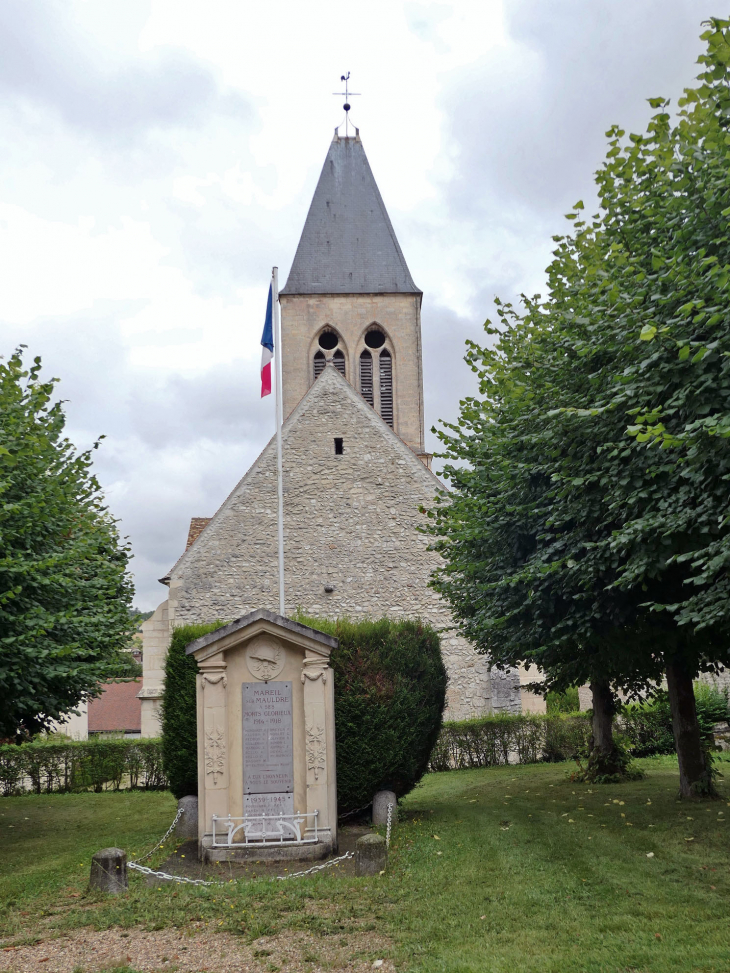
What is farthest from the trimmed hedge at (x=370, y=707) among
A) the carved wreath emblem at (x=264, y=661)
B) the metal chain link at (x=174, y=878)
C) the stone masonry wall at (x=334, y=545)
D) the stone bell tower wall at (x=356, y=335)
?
the stone bell tower wall at (x=356, y=335)

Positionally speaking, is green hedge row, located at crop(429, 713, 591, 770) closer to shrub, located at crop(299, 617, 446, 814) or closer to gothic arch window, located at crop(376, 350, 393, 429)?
shrub, located at crop(299, 617, 446, 814)

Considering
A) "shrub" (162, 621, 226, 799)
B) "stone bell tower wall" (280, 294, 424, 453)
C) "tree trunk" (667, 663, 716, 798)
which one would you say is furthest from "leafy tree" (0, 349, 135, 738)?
"stone bell tower wall" (280, 294, 424, 453)

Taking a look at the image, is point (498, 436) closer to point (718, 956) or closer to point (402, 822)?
point (402, 822)

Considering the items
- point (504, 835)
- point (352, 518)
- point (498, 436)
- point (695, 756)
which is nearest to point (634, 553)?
point (498, 436)

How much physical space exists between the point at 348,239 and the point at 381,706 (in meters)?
25.6

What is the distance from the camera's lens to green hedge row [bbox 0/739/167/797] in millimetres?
18172

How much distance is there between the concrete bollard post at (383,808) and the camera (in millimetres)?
10641

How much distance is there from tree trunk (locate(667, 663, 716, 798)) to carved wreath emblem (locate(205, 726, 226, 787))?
231 inches

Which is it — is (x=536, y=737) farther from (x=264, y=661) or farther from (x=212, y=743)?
(x=212, y=743)

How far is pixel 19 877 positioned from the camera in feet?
28.1

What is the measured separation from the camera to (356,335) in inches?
1249

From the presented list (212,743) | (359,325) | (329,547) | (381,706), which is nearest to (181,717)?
(212,743)

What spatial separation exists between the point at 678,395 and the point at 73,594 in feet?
28.0

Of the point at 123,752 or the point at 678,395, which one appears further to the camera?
the point at 123,752
